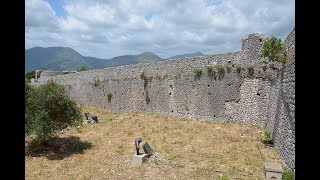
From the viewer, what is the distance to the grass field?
1155cm

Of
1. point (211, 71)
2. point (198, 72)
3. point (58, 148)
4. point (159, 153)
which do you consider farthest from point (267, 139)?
point (58, 148)

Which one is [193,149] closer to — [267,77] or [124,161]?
[124,161]

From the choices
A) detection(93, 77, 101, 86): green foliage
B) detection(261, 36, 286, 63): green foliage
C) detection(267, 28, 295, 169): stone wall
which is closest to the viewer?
detection(267, 28, 295, 169): stone wall

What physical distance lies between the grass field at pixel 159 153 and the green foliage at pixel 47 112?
112 centimetres

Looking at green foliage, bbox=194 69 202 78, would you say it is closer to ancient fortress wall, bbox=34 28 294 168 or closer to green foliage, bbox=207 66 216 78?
ancient fortress wall, bbox=34 28 294 168

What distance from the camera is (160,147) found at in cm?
1499

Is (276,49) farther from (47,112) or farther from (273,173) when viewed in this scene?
(47,112)

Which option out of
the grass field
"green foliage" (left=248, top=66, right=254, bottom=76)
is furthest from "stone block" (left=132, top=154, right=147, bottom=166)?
"green foliage" (left=248, top=66, right=254, bottom=76)

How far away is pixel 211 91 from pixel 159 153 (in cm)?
725

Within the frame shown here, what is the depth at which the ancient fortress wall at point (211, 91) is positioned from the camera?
49.0ft

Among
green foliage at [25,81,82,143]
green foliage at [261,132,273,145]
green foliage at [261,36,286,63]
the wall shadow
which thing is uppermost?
green foliage at [261,36,286,63]

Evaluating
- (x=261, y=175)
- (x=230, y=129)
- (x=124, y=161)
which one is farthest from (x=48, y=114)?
(x=261, y=175)

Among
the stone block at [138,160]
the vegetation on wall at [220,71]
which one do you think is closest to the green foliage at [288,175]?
the stone block at [138,160]

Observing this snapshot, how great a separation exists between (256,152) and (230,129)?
4.02m
